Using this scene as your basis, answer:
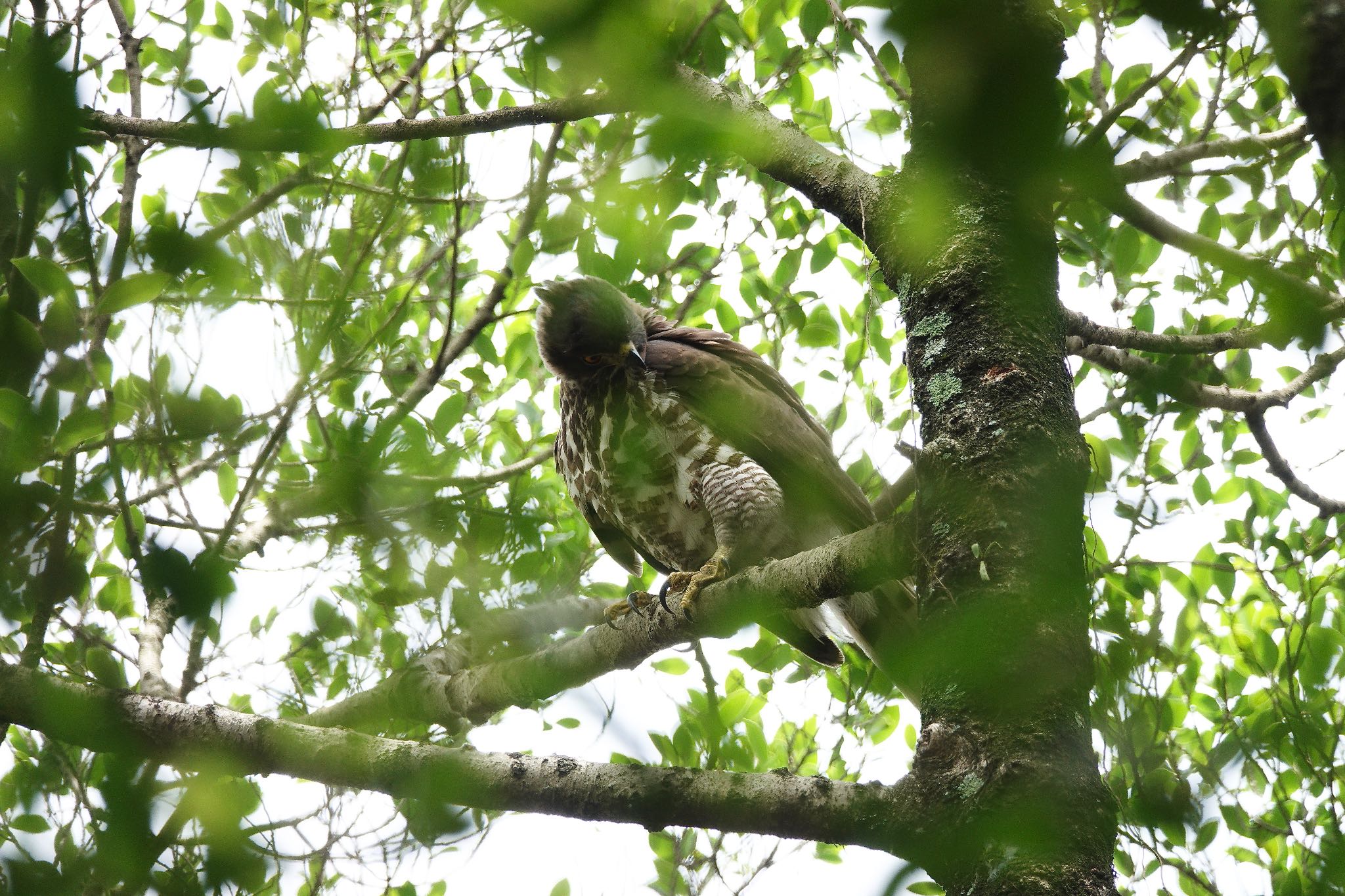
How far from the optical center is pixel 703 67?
1898 millimetres

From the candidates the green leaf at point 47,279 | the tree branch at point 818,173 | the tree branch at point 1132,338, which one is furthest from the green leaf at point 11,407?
the tree branch at point 1132,338

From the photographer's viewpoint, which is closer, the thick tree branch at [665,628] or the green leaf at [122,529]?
the green leaf at [122,529]

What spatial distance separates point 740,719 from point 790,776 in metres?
1.33

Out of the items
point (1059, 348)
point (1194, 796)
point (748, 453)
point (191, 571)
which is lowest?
point (1194, 796)

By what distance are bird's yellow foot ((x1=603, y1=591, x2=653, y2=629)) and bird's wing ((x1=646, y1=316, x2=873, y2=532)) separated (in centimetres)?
64

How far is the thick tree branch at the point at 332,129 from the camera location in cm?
69

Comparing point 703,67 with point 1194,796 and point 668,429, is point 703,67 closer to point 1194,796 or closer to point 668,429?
point 1194,796

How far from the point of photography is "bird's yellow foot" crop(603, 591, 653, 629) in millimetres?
3328

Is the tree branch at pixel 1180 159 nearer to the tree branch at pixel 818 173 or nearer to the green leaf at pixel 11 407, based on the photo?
the green leaf at pixel 11 407

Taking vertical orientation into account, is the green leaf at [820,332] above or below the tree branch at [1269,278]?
above

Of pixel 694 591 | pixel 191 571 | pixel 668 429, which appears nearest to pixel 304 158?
pixel 191 571

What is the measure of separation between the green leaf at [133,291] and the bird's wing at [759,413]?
2.20m

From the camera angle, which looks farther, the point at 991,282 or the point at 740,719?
the point at 740,719

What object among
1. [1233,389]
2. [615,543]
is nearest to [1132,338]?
[1233,389]
